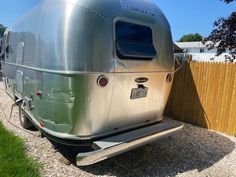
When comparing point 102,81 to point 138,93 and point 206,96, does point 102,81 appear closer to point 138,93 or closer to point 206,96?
point 138,93

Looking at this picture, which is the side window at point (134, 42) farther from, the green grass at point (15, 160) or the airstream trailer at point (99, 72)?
the green grass at point (15, 160)

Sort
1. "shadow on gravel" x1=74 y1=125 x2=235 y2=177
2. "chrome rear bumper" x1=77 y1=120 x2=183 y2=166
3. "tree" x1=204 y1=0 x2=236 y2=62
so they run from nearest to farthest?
"chrome rear bumper" x1=77 y1=120 x2=183 y2=166 → "shadow on gravel" x1=74 y1=125 x2=235 y2=177 → "tree" x1=204 y1=0 x2=236 y2=62

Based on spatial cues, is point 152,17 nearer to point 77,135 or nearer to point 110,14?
point 110,14

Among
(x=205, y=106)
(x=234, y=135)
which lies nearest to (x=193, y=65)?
(x=205, y=106)

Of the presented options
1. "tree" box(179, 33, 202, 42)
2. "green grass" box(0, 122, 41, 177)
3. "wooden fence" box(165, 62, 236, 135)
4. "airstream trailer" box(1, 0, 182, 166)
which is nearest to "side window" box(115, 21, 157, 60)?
"airstream trailer" box(1, 0, 182, 166)

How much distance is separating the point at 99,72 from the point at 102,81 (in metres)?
0.14

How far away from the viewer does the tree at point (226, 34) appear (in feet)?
44.6

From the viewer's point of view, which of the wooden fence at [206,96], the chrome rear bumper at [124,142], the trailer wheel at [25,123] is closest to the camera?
the chrome rear bumper at [124,142]

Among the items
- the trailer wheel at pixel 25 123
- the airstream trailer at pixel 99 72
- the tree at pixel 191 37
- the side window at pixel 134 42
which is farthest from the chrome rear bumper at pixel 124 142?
the tree at pixel 191 37

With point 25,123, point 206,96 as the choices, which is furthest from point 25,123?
point 206,96

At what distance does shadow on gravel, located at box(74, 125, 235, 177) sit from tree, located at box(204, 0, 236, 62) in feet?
29.1

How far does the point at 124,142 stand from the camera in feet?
12.6

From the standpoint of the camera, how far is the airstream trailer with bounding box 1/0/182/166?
3.62 m

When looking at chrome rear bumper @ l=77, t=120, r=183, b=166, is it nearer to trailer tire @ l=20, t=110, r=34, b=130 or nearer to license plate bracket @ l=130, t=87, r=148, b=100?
license plate bracket @ l=130, t=87, r=148, b=100
